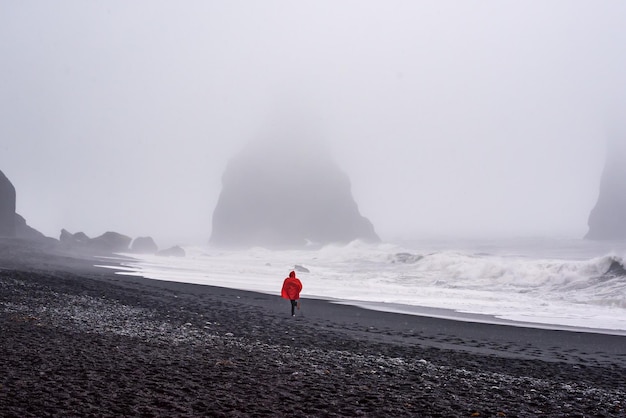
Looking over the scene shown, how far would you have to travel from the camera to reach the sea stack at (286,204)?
13250cm

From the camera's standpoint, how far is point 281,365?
35.1 feet

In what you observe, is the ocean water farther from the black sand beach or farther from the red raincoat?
the red raincoat

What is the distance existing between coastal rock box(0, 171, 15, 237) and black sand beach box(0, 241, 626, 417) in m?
67.5

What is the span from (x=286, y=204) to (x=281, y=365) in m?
128

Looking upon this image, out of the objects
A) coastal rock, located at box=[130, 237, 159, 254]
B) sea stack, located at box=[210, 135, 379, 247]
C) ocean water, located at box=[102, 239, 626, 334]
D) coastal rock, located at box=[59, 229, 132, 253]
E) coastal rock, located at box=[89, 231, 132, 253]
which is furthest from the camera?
sea stack, located at box=[210, 135, 379, 247]

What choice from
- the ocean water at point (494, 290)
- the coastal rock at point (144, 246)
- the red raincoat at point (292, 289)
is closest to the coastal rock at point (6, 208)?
the coastal rock at point (144, 246)

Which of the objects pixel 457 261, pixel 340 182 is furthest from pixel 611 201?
pixel 457 261

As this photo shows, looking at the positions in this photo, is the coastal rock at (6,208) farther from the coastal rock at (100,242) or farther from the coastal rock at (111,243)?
the coastal rock at (111,243)

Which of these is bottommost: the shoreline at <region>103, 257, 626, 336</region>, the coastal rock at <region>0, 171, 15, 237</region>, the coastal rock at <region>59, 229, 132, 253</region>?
the shoreline at <region>103, 257, 626, 336</region>

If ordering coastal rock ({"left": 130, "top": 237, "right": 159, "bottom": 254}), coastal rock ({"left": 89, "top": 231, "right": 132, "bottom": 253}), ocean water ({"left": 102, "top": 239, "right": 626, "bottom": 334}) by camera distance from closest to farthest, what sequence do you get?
ocean water ({"left": 102, "top": 239, "right": 626, "bottom": 334}) → coastal rock ({"left": 89, "top": 231, "right": 132, "bottom": 253}) → coastal rock ({"left": 130, "top": 237, "right": 159, "bottom": 254})

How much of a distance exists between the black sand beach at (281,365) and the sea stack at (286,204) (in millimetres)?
112858

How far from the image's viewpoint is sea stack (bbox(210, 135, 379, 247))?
132 m

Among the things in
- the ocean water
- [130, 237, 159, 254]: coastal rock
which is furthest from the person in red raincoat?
[130, 237, 159, 254]: coastal rock

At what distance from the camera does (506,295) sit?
29438mm
